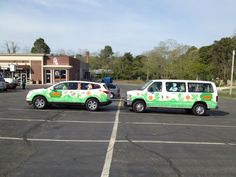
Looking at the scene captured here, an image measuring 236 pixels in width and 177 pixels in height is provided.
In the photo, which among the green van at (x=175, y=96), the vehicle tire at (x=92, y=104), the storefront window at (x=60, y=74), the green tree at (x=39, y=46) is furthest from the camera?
the green tree at (x=39, y=46)

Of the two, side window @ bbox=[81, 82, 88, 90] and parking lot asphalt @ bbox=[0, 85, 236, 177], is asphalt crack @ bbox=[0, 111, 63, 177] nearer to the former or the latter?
parking lot asphalt @ bbox=[0, 85, 236, 177]

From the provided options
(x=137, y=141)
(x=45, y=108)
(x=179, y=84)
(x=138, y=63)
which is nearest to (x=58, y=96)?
(x=45, y=108)

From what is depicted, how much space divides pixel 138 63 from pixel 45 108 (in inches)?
3079

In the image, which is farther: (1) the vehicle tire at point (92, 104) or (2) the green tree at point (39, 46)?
(2) the green tree at point (39, 46)

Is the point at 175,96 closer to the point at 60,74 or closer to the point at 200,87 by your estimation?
the point at 200,87

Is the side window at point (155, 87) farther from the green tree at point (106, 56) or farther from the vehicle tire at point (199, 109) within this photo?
the green tree at point (106, 56)

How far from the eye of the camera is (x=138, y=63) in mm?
93000

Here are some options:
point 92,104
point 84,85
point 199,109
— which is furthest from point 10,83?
point 199,109

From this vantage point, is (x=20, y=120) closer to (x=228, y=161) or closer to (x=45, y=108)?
(x=45, y=108)

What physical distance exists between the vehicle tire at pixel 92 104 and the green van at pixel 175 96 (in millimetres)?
1715

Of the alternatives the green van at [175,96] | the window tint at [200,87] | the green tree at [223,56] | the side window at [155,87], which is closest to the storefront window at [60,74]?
the green tree at [223,56]

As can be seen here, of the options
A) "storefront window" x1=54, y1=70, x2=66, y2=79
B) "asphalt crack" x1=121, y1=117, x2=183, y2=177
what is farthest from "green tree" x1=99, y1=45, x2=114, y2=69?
"asphalt crack" x1=121, y1=117, x2=183, y2=177

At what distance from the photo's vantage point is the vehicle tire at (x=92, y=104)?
52.2 feet

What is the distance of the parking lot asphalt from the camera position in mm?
5824
